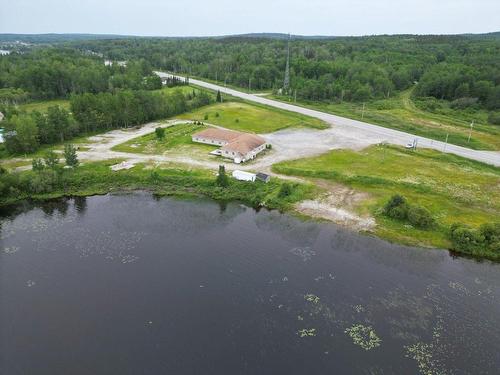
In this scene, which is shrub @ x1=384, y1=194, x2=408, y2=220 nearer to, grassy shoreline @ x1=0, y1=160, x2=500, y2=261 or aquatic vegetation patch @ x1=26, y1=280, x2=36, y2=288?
grassy shoreline @ x1=0, y1=160, x2=500, y2=261

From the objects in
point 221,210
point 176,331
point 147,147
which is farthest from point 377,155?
point 176,331

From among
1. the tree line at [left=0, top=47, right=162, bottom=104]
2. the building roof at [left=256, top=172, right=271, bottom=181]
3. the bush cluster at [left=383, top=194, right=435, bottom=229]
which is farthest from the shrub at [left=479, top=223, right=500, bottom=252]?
the tree line at [left=0, top=47, right=162, bottom=104]

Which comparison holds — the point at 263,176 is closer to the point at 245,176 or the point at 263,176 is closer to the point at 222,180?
the point at 245,176

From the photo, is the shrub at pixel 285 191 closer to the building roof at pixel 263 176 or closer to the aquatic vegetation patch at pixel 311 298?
the building roof at pixel 263 176

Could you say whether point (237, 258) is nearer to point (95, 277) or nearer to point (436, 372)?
point (95, 277)

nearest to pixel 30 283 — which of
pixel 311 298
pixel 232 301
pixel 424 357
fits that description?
pixel 232 301

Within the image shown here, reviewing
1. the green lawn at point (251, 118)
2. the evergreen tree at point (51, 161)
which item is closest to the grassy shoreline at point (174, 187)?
the evergreen tree at point (51, 161)
